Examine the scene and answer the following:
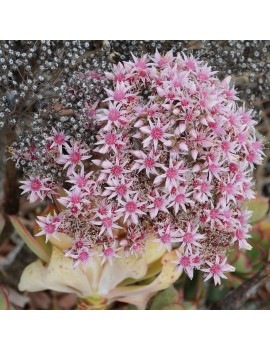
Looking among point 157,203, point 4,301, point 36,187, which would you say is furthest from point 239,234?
point 4,301

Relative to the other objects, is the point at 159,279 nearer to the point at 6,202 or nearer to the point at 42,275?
the point at 42,275

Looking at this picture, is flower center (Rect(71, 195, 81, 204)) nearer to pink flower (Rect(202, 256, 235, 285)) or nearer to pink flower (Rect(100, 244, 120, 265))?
pink flower (Rect(100, 244, 120, 265))

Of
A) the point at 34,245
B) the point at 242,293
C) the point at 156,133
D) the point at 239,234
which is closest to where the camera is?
the point at 156,133

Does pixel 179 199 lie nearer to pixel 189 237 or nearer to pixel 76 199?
pixel 189 237

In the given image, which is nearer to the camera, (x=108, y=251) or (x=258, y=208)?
(x=108, y=251)

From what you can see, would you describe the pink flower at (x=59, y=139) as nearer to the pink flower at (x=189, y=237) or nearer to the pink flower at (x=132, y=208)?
the pink flower at (x=132, y=208)
